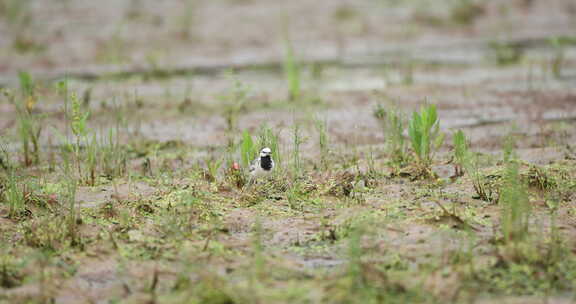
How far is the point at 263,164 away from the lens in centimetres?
404

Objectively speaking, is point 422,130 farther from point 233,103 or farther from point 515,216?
point 233,103

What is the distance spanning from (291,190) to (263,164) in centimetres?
23

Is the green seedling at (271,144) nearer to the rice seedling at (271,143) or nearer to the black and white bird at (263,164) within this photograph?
the rice seedling at (271,143)

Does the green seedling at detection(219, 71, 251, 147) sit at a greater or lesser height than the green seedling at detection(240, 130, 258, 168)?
greater

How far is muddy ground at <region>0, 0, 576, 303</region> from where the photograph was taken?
2.97 metres

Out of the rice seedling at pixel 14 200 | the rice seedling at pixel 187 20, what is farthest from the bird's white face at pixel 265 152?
the rice seedling at pixel 187 20

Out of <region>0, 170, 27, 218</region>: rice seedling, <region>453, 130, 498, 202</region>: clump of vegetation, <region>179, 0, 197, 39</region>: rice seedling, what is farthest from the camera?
<region>179, 0, 197, 39</region>: rice seedling

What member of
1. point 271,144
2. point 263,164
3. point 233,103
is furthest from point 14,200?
point 233,103

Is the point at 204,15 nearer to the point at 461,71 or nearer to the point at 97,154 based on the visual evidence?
the point at 461,71

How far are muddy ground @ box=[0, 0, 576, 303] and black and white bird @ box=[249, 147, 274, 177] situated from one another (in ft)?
0.36

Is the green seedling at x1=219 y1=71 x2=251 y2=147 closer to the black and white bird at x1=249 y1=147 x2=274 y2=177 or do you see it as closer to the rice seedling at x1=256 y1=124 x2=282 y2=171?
the rice seedling at x1=256 y1=124 x2=282 y2=171

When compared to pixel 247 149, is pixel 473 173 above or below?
below

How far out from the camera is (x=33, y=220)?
361cm

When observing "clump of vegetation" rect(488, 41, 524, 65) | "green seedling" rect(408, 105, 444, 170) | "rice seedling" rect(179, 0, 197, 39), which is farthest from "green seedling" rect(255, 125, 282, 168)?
"rice seedling" rect(179, 0, 197, 39)
